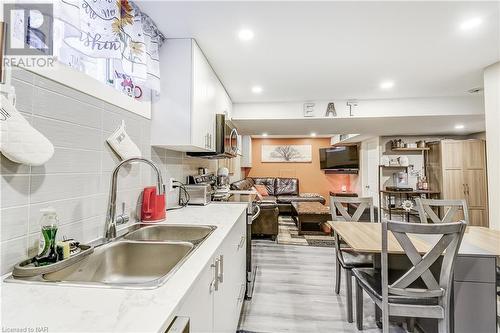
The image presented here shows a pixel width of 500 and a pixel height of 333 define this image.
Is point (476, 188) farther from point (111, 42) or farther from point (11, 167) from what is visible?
point (11, 167)

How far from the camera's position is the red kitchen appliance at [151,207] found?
1649mm

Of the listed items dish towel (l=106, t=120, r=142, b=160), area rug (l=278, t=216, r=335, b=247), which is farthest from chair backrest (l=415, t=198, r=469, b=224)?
dish towel (l=106, t=120, r=142, b=160)

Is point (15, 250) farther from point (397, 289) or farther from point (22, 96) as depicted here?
point (397, 289)

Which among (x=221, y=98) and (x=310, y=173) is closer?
(x=221, y=98)

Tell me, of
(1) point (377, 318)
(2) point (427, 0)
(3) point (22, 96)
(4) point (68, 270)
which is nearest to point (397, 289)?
(1) point (377, 318)

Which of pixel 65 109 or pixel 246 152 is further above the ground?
pixel 246 152

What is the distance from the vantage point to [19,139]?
830mm

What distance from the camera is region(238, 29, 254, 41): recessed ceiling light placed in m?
1.87

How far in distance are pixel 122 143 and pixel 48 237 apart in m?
0.70

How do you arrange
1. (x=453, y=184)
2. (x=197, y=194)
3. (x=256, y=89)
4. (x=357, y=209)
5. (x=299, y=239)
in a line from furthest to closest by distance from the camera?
(x=453, y=184), (x=299, y=239), (x=256, y=89), (x=357, y=209), (x=197, y=194)

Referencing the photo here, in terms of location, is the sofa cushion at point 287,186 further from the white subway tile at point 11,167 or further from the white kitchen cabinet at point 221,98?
the white subway tile at point 11,167

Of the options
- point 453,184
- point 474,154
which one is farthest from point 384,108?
point 474,154

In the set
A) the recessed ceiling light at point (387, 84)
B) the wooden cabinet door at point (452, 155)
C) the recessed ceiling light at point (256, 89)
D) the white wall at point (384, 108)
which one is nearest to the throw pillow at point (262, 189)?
the white wall at point (384, 108)

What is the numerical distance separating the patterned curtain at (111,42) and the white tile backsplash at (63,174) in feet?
0.66
